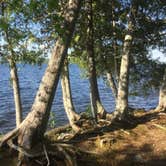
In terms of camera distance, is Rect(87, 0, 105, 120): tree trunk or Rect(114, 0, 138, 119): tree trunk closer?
Rect(87, 0, 105, 120): tree trunk

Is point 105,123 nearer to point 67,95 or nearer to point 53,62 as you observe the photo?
point 67,95

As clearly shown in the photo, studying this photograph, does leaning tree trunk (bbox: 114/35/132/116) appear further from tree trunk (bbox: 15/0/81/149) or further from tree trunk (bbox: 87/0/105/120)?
tree trunk (bbox: 15/0/81/149)

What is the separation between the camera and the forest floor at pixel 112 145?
31.8ft

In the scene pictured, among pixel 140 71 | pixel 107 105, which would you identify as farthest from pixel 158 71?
pixel 107 105

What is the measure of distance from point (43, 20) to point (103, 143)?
4257 mm

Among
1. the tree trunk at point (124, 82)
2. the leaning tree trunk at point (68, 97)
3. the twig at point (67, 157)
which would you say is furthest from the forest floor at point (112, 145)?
the leaning tree trunk at point (68, 97)

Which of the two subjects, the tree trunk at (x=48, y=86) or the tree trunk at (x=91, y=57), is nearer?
the tree trunk at (x=48, y=86)

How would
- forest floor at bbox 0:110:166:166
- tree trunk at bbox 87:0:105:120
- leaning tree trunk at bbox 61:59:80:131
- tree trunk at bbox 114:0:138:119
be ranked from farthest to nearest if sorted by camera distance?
leaning tree trunk at bbox 61:59:80:131 < tree trunk at bbox 114:0:138:119 < tree trunk at bbox 87:0:105:120 < forest floor at bbox 0:110:166:166

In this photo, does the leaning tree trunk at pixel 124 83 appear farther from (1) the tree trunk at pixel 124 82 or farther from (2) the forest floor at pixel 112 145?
(2) the forest floor at pixel 112 145

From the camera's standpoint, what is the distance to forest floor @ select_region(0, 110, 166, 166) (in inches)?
381

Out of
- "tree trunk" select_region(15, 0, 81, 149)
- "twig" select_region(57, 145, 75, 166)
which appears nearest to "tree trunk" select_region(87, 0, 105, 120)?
"tree trunk" select_region(15, 0, 81, 149)

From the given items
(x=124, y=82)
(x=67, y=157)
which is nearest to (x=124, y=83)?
(x=124, y=82)

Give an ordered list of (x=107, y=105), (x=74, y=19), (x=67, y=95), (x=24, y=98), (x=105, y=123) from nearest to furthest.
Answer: (x=74, y=19) < (x=105, y=123) < (x=67, y=95) < (x=107, y=105) < (x=24, y=98)

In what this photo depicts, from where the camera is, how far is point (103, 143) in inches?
427
